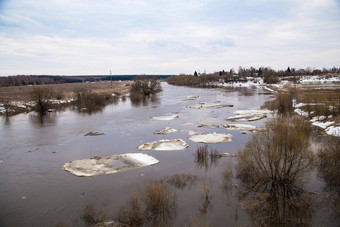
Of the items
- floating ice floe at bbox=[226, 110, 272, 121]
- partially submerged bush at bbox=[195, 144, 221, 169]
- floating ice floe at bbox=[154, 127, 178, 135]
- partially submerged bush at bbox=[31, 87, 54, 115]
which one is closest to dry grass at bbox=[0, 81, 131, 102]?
partially submerged bush at bbox=[31, 87, 54, 115]

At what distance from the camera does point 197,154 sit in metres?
13.5

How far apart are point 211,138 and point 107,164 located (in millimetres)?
7275

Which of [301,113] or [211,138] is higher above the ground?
[301,113]

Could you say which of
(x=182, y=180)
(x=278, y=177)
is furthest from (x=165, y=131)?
(x=278, y=177)

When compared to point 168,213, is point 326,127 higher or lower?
higher

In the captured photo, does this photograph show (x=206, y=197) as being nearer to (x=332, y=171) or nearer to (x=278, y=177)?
(x=278, y=177)

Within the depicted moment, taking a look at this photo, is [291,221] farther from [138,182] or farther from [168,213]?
[138,182]

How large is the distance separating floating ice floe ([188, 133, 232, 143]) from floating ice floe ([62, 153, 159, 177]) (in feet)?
13.9

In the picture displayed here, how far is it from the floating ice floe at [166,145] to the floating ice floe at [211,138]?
1.19m

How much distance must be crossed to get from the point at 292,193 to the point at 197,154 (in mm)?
5381

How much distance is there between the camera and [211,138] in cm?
1658

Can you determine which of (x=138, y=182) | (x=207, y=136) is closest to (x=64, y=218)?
(x=138, y=182)

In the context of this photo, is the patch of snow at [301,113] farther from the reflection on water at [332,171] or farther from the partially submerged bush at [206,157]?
the partially submerged bush at [206,157]

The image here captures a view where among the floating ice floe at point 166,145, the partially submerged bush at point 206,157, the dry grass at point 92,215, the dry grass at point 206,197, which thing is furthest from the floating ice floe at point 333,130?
the dry grass at point 92,215
